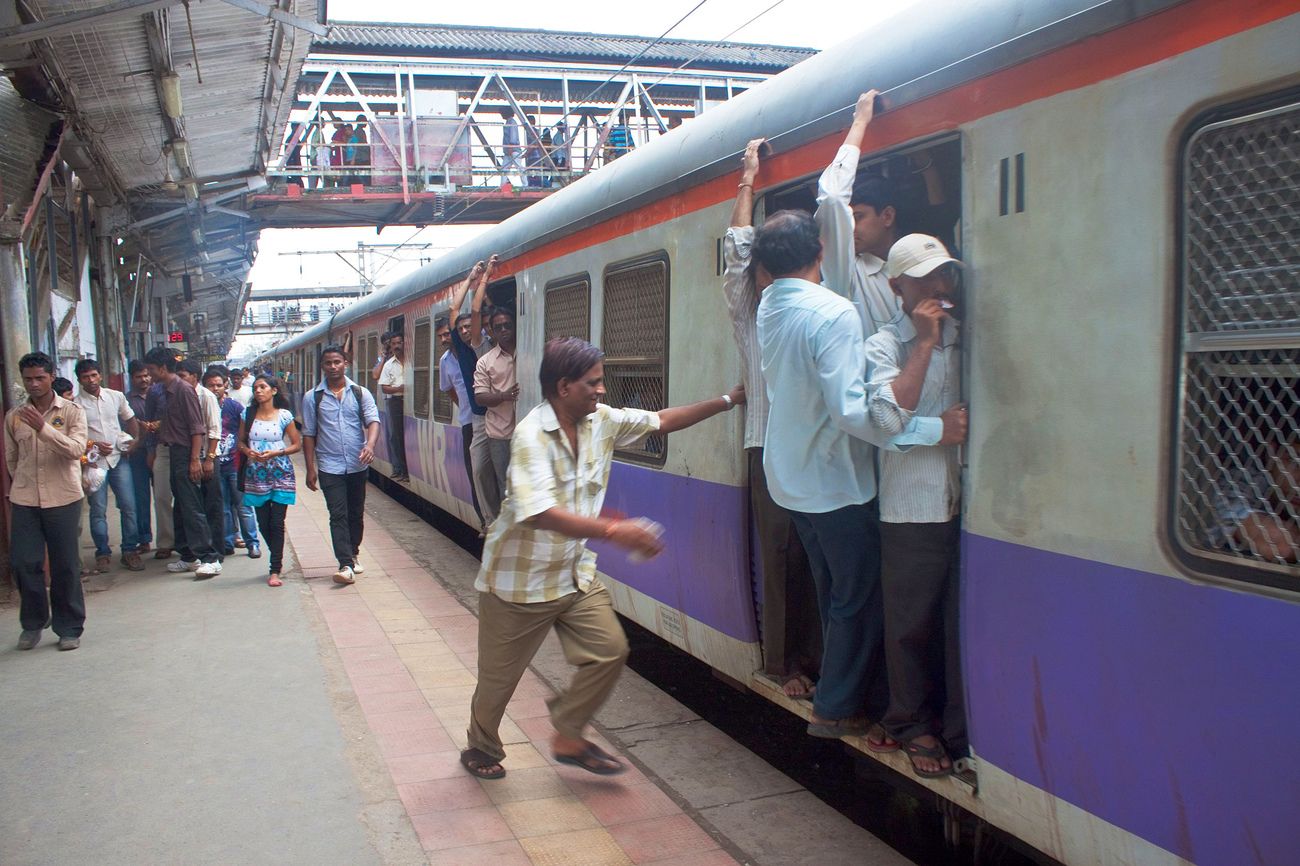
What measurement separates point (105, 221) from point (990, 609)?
14239 mm

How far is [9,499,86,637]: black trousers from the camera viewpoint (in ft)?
20.1

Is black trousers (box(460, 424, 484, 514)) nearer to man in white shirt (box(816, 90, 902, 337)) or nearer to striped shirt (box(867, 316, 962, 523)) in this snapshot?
man in white shirt (box(816, 90, 902, 337))

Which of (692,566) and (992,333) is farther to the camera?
(692,566)

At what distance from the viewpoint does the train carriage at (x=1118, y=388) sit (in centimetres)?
225

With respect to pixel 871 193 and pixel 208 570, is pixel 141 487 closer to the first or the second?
pixel 208 570

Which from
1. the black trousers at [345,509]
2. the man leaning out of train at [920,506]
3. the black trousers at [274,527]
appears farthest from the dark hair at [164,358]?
the man leaning out of train at [920,506]

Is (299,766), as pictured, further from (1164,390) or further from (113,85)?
(113,85)

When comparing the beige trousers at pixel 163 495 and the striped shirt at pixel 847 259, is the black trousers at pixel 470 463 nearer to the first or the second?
the beige trousers at pixel 163 495

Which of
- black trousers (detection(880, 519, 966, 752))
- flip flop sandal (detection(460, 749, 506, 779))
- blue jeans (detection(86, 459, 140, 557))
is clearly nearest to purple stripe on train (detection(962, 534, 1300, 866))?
black trousers (detection(880, 519, 966, 752))

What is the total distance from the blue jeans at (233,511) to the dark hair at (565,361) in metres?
6.35

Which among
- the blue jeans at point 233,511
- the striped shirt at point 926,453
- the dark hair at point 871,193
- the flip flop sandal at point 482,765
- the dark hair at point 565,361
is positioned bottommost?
the flip flop sandal at point 482,765

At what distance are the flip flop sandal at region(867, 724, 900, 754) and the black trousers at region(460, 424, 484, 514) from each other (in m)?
5.03

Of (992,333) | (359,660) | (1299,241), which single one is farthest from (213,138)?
(1299,241)

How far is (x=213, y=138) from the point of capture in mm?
12227
